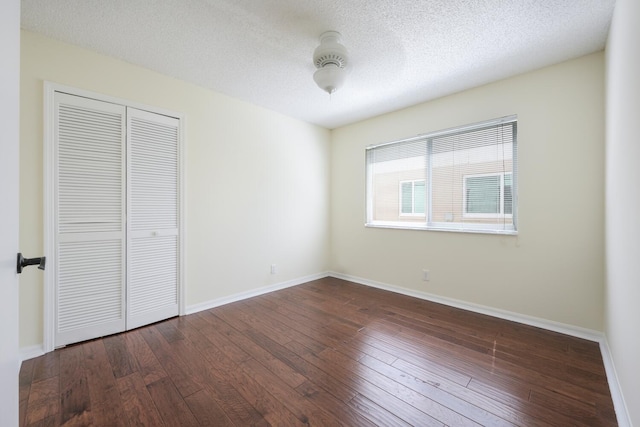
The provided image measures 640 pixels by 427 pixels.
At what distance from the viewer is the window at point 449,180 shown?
9.14 ft

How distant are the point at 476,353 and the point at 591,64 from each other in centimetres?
268

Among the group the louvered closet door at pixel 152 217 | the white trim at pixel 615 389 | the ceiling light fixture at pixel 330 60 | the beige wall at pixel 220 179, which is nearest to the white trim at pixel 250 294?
the beige wall at pixel 220 179

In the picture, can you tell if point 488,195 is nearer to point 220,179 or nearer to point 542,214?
point 542,214

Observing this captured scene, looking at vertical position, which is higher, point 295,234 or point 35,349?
point 295,234

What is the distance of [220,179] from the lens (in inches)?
124

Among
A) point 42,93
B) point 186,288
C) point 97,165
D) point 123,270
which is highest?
point 42,93

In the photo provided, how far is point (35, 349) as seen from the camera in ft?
6.75

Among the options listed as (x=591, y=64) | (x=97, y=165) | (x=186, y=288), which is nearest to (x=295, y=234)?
(x=186, y=288)

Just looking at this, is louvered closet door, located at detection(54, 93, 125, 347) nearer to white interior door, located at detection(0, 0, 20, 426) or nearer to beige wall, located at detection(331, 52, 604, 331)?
white interior door, located at detection(0, 0, 20, 426)

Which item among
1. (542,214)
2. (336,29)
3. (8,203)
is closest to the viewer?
(8,203)

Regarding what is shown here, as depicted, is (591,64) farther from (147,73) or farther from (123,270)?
(123,270)

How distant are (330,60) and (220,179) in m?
1.85

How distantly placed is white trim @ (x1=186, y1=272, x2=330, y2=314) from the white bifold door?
0.25 m

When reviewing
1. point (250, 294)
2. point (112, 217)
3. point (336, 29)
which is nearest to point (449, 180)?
point (336, 29)
